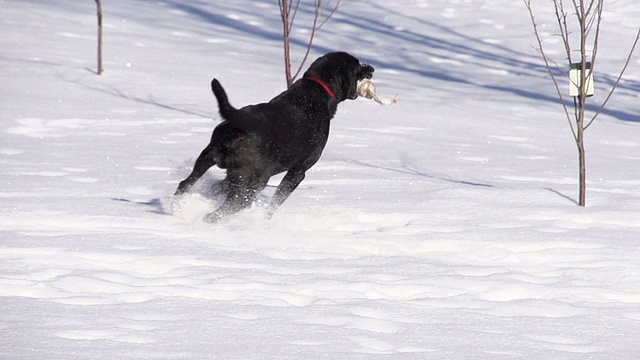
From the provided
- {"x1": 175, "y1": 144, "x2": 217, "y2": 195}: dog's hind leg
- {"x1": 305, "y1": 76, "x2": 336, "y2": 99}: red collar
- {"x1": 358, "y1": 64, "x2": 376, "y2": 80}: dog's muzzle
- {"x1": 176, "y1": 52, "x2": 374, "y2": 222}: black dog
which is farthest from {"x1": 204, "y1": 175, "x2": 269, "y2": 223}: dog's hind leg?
{"x1": 358, "y1": 64, "x2": 376, "y2": 80}: dog's muzzle

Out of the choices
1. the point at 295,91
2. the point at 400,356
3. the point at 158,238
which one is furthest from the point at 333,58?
the point at 400,356

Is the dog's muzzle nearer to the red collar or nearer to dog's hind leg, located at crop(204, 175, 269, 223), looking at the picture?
the red collar

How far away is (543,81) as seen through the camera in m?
14.9

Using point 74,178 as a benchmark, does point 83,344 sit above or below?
above

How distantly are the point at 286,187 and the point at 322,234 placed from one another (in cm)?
60

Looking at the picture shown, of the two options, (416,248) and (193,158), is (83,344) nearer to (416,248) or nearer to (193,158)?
(416,248)

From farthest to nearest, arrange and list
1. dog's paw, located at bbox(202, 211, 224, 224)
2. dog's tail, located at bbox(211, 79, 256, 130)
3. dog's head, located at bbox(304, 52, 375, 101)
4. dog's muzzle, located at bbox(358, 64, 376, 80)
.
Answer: dog's muzzle, located at bbox(358, 64, 376, 80) → dog's head, located at bbox(304, 52, 375, 101) → dog's paw, located at bbox(202, 211, 224, 224) → dog's tail, located at bbox(211, 79, 256, 130)

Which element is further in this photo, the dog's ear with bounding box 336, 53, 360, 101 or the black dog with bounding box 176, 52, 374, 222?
the dog's ear with bounding box 336, 53, 360, 101

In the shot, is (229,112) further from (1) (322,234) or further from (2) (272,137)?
(1) (322,234)

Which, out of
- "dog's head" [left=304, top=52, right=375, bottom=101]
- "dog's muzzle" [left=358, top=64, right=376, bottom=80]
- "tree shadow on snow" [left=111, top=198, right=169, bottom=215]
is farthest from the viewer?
"dog's muzzle" [left=358, top=64, right=376, bottom=80]

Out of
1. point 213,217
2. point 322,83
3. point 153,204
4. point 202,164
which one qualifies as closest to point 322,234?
point 213,217

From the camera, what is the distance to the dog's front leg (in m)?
5.55

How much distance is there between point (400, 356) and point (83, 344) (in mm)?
1075

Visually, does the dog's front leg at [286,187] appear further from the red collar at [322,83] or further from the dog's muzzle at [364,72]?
the dog's muzzle at [364,72]
